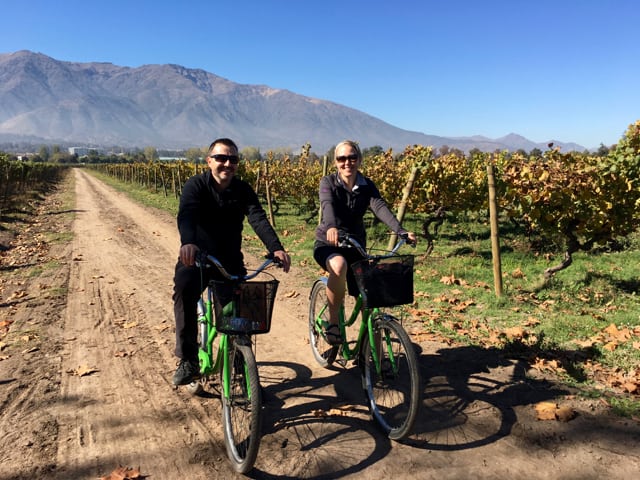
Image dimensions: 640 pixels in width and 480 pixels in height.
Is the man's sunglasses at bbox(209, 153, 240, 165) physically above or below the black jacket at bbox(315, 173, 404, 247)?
above

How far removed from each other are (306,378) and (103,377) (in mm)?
2007

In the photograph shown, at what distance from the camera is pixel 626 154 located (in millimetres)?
7379

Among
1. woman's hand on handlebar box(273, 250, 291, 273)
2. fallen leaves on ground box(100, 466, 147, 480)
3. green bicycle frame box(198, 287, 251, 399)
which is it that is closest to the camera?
fallen leaves on ground box(100, 466, 147, 480)

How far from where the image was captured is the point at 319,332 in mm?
4586

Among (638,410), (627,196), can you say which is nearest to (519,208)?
(627,196)

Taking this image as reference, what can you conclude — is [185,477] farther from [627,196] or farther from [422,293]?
[627,196]

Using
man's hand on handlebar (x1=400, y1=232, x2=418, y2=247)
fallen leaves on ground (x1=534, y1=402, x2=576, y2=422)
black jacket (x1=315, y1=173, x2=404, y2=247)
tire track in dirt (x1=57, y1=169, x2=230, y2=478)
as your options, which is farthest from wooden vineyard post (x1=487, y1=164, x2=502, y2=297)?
tire track in dirt (x1=57, y1=169, x2=230, y2=478)

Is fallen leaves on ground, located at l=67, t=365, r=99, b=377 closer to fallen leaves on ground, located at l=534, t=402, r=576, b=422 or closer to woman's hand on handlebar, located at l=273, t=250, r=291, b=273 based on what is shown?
woman's hand on handlebar, located at l=273, t=250, r=291, b=273

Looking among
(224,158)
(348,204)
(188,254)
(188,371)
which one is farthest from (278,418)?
(224,158)

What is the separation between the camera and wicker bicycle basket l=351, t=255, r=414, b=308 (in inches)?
122

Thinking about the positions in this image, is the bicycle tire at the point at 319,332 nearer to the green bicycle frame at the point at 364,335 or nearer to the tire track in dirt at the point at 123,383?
the green bicycle frame at the point at 364,335

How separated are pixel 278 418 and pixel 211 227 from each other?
5.46 ft

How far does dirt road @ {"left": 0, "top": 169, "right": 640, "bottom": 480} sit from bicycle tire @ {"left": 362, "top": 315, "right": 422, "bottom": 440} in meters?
0.16

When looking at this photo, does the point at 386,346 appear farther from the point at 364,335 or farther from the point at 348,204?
the point at 348,204
